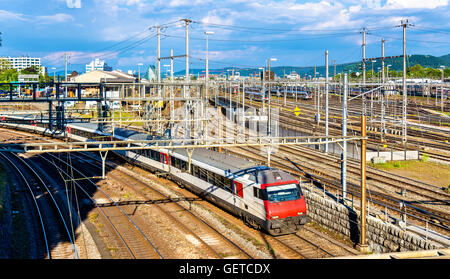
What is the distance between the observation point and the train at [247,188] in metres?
17.2

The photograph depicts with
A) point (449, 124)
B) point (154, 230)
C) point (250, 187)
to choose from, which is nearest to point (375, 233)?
point (250, 187)

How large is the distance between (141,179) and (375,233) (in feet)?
58.1

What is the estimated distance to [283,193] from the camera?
17.5 meters

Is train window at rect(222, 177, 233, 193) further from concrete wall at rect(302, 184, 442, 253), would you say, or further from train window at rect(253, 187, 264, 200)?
concrete wall at rect(302, 184, 442, 253)

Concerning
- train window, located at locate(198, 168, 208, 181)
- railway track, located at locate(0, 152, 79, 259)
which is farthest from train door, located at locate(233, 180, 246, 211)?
railway track, located at locate(0, 152, 79, 259)

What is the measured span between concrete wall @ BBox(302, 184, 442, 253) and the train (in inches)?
73.6

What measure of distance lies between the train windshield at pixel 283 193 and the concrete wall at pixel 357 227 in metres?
2.21

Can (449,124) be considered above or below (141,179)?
above

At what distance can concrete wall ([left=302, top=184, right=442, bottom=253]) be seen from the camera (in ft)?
47.9

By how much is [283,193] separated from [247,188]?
171 centimetres

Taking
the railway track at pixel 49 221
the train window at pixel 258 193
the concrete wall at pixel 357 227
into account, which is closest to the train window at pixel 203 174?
the train window at pixel 258 193

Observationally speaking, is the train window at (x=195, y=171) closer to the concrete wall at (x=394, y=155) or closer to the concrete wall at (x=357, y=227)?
the concrete wall at (x=357, y=227)
